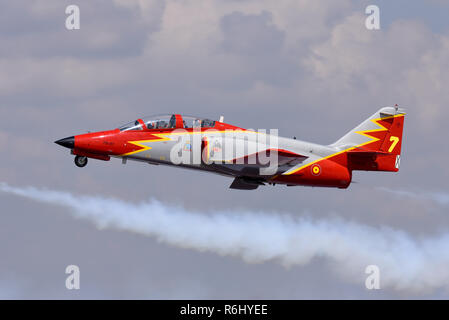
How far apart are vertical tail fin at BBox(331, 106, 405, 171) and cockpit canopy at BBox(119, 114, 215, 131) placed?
695 centimetres

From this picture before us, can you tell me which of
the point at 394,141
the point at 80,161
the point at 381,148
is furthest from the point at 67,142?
the point at 394,141

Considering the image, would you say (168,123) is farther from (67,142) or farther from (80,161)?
(67,142)

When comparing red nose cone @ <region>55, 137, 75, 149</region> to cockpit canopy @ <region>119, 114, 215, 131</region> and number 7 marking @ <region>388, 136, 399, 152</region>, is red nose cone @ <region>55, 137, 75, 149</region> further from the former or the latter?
number 7 marking @ <region>388, 136, 399, 152</region>

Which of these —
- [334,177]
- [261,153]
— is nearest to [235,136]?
[261,153]

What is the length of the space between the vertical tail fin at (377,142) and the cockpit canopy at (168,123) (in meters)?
6.95

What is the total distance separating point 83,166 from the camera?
1838 inches

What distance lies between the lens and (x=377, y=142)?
5006 centimetres

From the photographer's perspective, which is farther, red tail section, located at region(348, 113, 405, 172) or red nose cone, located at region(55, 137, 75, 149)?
red tail section, located at region(348, 113, 405, 172)

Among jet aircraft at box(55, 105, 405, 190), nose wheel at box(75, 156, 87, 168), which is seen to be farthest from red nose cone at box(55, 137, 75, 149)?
nose wheel at box(75, 156, 87, 168)

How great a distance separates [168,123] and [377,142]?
10136 mm

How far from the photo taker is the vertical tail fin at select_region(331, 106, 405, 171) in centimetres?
4922

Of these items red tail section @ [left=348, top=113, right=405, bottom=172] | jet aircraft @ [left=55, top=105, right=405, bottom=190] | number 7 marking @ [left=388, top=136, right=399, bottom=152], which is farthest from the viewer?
number 7 marking @ [left=388, top=136, right=399, bottom=152]
